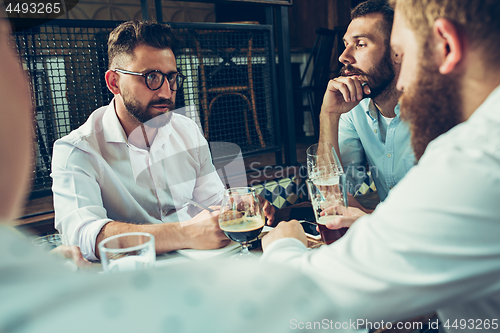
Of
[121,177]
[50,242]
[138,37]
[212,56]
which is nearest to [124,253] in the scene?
[50,242]

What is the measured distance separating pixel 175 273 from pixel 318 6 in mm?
5775

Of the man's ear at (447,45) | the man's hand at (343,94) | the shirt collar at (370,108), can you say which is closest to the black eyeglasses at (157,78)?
the man's hand at (343,94)

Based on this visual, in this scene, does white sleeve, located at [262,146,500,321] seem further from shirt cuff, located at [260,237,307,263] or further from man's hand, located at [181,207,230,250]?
man's hand, located at [181,207,230,250]

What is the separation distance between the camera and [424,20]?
2.11 ft

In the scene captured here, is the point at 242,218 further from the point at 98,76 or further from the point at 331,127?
the point at 98,76

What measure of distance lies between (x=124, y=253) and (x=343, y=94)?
1.35m

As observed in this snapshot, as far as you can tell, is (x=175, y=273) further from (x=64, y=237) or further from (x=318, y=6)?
(x=318, y=6)

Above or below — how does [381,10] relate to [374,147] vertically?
above

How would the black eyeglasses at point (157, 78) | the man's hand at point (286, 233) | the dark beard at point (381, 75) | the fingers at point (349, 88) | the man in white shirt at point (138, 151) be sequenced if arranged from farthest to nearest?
the dark beard at point (381, 75) → the fingers at point (349, 88) → the black eyeglasses at point (157, 78) → the man in white shirt at point (138, 151) → the man's hand at point (286, 233)

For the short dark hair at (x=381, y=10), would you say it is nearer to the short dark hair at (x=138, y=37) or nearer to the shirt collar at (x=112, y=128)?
the short dark hair at (x=138, y=37)

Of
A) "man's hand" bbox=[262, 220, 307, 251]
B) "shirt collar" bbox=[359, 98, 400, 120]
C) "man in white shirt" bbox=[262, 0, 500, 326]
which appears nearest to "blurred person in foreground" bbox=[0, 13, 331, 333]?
"man in white shirt" bbox=[262, 0, 500, 326]

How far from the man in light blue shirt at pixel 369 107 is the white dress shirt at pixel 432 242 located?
A: 1.29m

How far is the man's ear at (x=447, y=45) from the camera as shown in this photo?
2.00ft

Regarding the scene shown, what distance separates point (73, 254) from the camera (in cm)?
90
